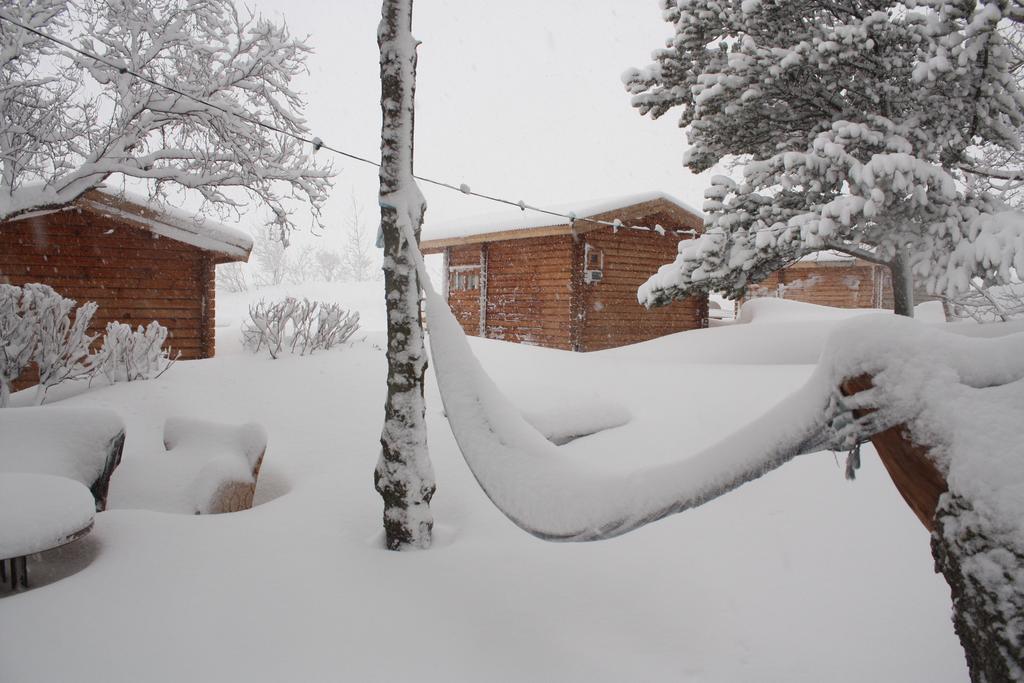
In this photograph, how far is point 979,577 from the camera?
159 centimetres

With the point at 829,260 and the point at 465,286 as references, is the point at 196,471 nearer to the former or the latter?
the point at 465,286

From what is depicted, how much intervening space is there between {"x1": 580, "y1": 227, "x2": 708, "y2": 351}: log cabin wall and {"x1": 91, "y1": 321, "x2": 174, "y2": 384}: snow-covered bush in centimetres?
847

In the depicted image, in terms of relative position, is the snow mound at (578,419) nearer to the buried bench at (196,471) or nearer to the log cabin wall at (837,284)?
the buried bench at (196,471)

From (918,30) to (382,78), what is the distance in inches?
306

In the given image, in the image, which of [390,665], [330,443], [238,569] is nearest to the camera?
[390,665]

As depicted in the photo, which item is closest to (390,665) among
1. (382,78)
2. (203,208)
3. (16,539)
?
→ (16,539)

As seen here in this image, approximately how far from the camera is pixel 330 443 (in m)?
5.83

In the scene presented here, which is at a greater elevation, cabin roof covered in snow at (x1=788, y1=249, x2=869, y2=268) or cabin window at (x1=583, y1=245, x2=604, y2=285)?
cabin roof covered in snow at (x1=788, y1=249, x2=869, y2=268)

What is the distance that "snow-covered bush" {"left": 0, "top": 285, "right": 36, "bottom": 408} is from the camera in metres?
6.19

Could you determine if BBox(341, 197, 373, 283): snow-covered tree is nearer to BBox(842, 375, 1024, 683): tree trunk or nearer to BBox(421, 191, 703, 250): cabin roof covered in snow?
BBox(421, 191, 703, 250): cabin roof covered in snow

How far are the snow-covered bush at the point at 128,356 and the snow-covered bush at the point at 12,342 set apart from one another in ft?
2.29

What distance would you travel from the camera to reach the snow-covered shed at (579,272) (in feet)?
42.5

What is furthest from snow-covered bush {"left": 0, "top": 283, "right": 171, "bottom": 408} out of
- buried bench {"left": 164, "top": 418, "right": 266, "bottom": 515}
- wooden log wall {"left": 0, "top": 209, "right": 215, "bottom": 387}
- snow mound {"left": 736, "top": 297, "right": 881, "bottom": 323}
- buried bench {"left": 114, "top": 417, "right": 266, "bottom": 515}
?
snow mound {"left": 736, "top": 297, "right": 881, "bottom": 323}

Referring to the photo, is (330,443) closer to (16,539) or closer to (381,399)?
(381,399)
